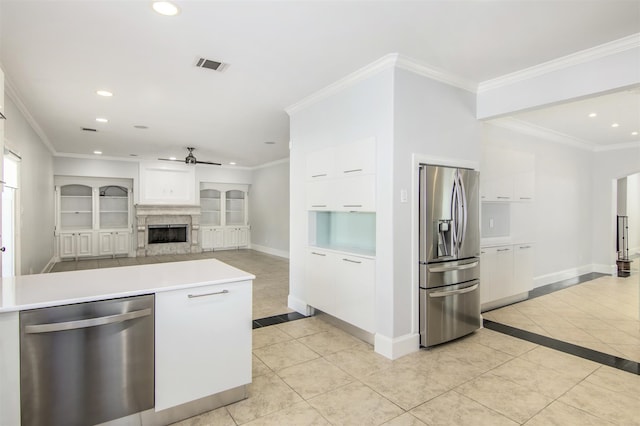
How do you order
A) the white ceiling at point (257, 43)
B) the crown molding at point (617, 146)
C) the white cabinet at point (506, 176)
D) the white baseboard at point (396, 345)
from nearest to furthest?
the white ceiling at point (257, 43) → the white baseboard at point (396, 345) → the white cabinet at point (506, 176) → the crown molding at point (617, 146)

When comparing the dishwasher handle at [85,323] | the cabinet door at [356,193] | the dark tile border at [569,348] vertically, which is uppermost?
the cabinet door at [356,193]

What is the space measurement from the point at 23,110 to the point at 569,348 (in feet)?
23.4

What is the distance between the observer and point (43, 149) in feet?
21.3

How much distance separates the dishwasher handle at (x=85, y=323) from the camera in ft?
5.36

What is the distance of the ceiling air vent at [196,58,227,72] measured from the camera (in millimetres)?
3045

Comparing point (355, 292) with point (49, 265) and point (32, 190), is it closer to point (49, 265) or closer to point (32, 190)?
point (32, 190)

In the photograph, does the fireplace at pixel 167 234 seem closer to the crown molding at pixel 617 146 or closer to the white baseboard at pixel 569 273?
the white baseboard at pixel 569 273

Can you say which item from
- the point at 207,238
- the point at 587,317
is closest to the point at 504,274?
the point at 587,317

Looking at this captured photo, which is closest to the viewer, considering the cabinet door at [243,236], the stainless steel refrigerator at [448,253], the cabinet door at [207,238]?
the stainless steel refrigerator at [448,253]

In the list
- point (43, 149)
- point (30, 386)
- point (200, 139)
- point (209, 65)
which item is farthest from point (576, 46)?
point (43, 149)

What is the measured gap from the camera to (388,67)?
2.99 metres

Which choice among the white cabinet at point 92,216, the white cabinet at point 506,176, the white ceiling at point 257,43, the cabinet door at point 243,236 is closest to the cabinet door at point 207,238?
the cabinet door at point 243,236

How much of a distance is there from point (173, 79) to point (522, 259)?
5042 millimetres

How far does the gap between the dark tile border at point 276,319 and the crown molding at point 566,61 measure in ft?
11.2
